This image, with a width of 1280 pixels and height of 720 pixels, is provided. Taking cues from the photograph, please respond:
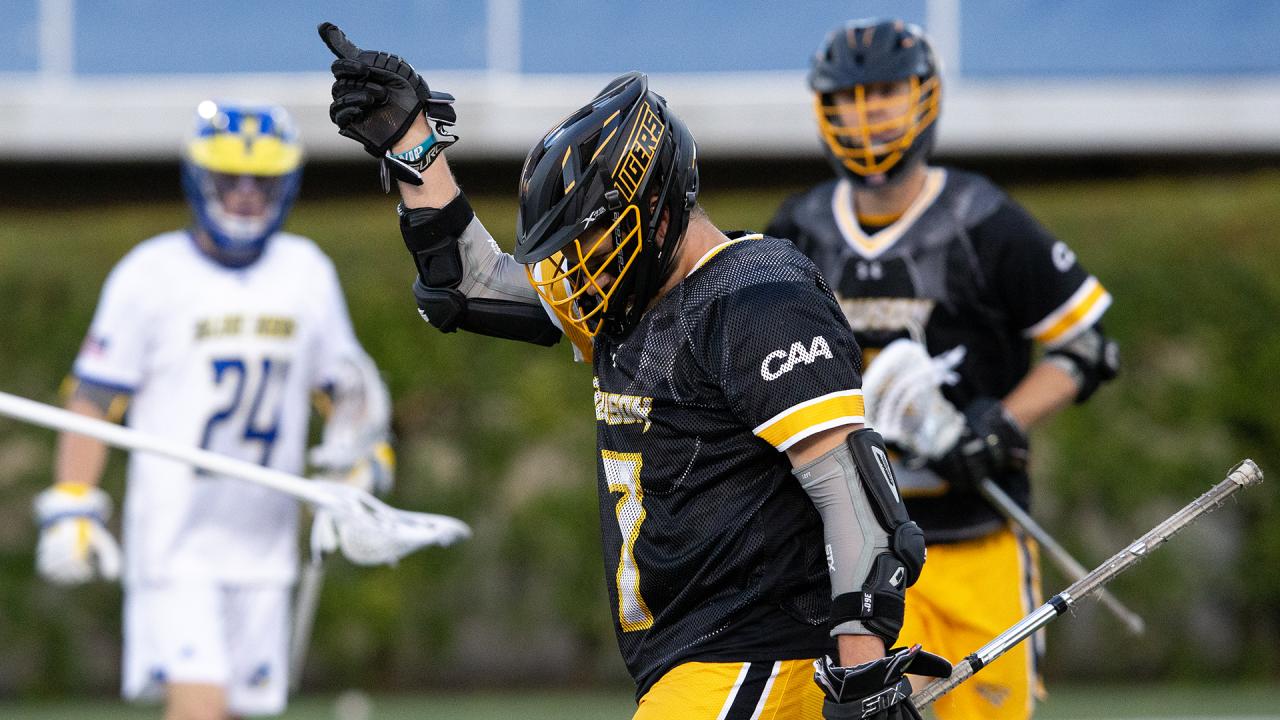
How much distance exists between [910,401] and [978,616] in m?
0.62

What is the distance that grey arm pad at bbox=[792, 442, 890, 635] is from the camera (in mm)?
3023

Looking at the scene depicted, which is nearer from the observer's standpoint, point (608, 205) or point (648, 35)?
point (608, 205)

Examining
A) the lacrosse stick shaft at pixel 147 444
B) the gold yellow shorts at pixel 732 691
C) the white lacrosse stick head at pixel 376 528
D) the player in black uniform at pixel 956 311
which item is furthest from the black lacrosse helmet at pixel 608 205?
the player in black uniform at pixel 956 311

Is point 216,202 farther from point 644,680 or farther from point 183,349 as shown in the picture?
Result: point 644,680

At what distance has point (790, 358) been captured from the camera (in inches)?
120

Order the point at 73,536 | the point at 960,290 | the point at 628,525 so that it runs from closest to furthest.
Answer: the point at 628,525 < the point at 960,290 < the point at 73,536

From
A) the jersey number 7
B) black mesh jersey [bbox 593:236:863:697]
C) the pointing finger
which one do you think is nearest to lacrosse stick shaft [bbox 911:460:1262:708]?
black mesh jersey [bbox 593:236:863:697]

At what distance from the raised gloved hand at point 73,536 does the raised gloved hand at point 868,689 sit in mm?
3311

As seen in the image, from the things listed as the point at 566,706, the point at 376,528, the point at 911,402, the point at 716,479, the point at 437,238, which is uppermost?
the point at 437,238

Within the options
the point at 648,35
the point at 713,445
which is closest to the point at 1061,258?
the point at 713,445

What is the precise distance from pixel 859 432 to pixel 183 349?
336 cm

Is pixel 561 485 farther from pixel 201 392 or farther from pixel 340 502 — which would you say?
pixel 340 502

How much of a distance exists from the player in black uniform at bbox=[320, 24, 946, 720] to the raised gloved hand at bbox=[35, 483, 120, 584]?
287 cm

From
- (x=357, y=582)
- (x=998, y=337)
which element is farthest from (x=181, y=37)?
(x=998, y=337)
